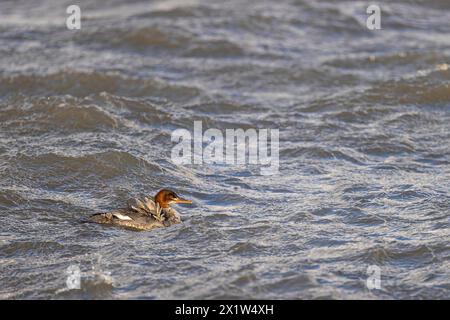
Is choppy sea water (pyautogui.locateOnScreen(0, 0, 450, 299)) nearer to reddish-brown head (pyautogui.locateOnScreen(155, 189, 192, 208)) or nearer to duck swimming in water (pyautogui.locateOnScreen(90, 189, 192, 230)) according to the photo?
duck swimming in water (pyautogui.locateOnScreen(90, 189, 192, 230))

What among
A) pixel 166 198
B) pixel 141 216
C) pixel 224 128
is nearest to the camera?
pixel 141 216

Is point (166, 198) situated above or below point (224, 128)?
below

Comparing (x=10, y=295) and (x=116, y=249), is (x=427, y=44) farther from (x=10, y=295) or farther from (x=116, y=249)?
(x=10, y=295)

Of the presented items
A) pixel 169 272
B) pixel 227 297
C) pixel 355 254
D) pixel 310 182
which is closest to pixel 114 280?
pixel 169 272

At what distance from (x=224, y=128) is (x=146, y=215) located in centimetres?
356

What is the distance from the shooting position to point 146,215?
30.4 ft

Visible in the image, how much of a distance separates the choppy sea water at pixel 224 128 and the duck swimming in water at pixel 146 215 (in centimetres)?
11

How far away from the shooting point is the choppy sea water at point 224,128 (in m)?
8.38

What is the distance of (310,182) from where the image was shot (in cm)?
1069

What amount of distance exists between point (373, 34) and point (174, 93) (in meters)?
4.86

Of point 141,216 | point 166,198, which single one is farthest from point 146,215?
point 166,198

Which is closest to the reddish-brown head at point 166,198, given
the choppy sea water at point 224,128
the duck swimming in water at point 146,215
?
the duck swimming in water at point 146,215

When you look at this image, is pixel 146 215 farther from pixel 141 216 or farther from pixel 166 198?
pixel 166 198

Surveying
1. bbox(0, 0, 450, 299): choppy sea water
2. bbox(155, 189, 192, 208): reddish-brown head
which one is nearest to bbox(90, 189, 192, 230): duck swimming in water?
bbox(155, 189, 192, 208): reddish-brown head
